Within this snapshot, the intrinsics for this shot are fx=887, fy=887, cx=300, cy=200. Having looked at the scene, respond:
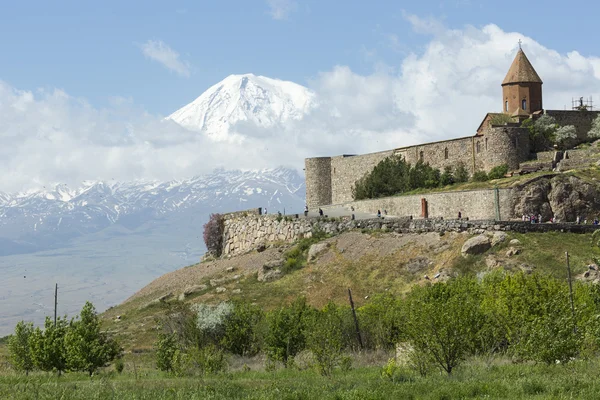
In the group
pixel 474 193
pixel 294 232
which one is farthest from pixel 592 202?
pixel 294 232

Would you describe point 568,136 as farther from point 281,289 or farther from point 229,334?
point 229,334

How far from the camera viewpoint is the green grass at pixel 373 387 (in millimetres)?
22891

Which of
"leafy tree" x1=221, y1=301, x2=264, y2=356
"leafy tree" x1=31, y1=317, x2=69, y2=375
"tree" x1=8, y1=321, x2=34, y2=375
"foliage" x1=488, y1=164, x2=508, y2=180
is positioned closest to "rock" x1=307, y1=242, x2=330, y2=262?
"foliage" x1=488, y1=164, x2=508, y2=180

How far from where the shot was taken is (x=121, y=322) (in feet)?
162

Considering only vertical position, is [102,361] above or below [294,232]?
below

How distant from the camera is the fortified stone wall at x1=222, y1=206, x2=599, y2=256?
44.8 metres

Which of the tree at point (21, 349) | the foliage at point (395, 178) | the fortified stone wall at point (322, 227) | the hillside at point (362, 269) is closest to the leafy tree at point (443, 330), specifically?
the hillside at point (362, 269)

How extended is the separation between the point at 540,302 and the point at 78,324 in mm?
17250

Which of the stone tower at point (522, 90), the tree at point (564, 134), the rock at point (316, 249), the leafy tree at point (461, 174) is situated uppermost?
the stone tower at point (522, 90)

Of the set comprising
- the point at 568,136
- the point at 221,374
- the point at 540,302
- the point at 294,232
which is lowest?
the point at 221,374

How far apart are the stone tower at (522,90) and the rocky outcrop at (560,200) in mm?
18321

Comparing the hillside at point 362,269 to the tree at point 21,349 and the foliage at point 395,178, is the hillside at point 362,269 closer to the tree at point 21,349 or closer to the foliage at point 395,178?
the tree at point 21,349

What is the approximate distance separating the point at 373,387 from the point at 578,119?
44.7 m

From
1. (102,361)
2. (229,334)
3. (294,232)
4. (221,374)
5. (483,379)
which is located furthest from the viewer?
(294,232)
